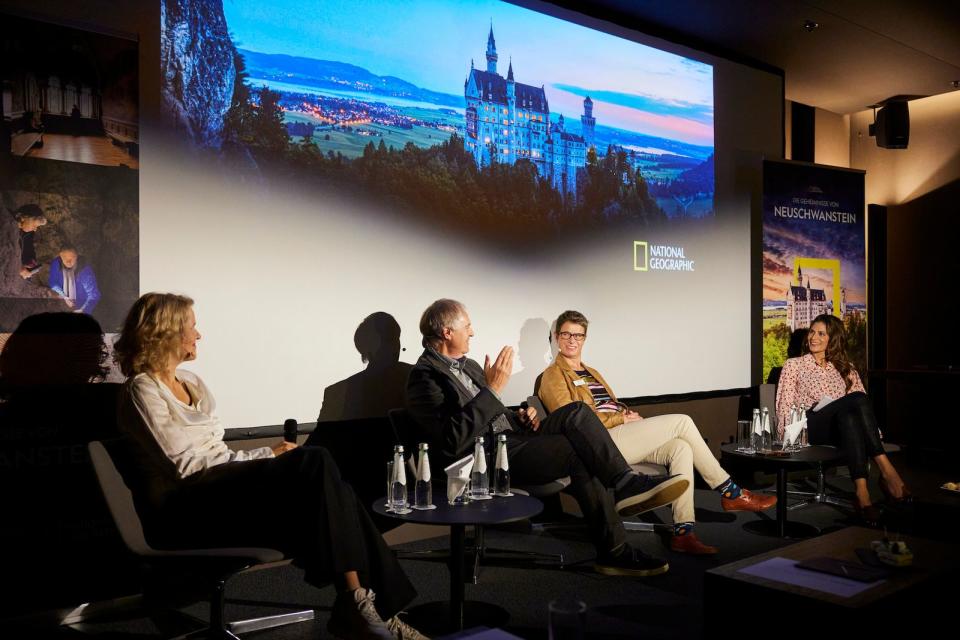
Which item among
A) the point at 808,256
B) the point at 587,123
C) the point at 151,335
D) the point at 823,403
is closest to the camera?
the point at 151,335

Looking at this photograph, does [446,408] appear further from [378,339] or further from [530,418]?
[378,339]

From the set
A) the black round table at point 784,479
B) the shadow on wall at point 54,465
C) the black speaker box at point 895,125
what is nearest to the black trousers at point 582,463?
the black round table at point 784,479

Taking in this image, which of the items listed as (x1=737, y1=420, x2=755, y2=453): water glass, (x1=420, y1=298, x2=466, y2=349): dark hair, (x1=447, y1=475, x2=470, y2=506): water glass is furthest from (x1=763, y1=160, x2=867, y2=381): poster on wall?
(x1=447, y1=475, x2=470, y2=506): water glass

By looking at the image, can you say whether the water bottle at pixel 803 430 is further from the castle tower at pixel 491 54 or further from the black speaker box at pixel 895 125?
the black speaker box at pixel 895 125

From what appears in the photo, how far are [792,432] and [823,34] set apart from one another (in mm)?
3107

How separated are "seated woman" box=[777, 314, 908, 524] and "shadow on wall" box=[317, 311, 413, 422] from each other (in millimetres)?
2497

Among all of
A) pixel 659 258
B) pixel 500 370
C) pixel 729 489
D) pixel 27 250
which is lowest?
pixel 729 489

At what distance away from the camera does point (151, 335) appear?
2955 mm

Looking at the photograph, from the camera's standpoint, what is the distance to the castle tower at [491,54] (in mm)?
4832

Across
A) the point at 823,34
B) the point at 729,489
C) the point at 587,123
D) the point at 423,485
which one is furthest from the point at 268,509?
the point at 823,34

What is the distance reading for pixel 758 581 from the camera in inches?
92.5

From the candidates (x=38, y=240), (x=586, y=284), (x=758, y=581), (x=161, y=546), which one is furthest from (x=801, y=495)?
(x=38, y=240)

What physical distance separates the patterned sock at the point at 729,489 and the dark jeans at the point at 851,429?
2.64ft

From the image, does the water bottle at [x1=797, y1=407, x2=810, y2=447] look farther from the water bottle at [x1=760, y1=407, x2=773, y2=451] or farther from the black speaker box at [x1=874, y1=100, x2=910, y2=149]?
the black speaker box at [x1=874, y1=100, x2=910, y2=149]
